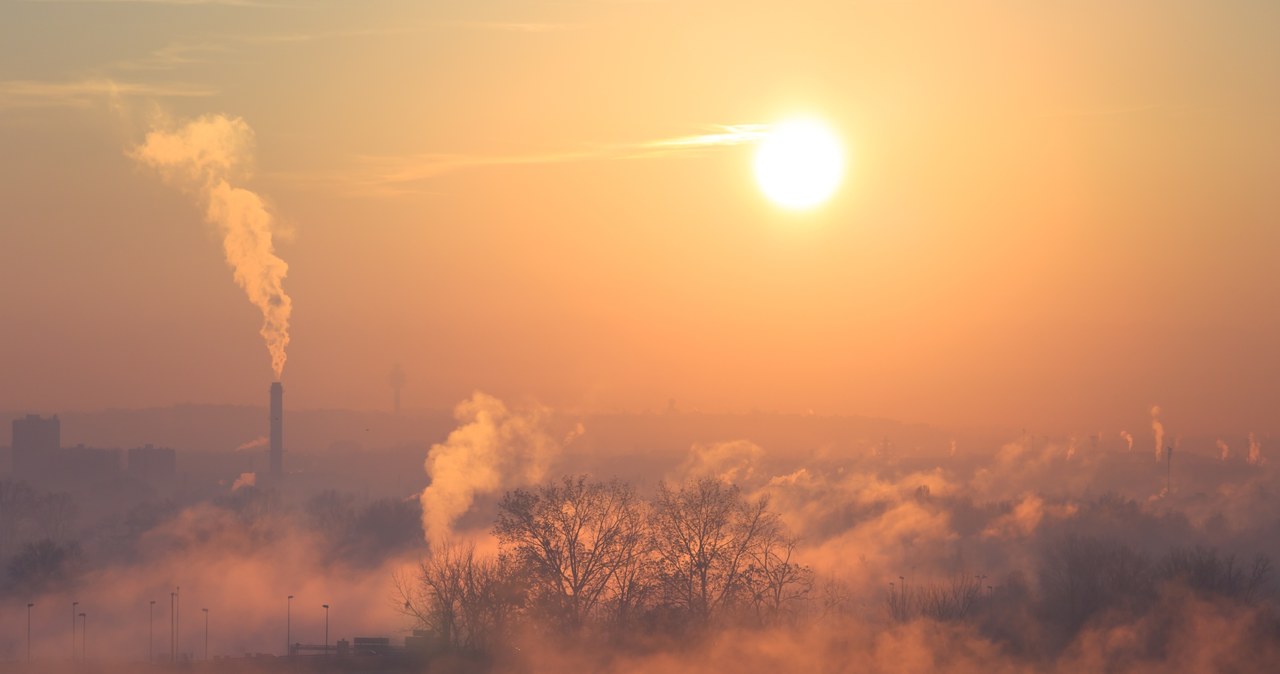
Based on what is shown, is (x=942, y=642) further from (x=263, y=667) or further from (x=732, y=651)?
(x=263, y=667)

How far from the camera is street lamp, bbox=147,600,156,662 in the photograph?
4915 inches

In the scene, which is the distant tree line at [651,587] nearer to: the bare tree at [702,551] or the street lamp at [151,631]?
the bare tree at [702,551]

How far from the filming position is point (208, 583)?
6348 inches

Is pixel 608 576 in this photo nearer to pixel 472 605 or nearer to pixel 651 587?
pixel 651 587

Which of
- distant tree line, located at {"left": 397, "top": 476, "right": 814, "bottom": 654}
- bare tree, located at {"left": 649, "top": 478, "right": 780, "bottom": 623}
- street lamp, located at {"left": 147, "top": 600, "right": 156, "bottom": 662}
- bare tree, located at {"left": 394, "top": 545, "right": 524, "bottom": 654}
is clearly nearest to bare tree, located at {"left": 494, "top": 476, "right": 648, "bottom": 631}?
distant tree line, located at {"left": 397, "top": 476, "right": 814, "bottom": 654}

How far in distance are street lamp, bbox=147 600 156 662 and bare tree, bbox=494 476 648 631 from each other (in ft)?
151

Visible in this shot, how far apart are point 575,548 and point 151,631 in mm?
64793

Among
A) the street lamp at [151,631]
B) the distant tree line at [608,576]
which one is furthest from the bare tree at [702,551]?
the street lamp at [151,631]

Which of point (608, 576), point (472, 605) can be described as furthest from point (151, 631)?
point (608, 576)

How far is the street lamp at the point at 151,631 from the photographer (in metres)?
125

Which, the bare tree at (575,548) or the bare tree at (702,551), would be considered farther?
the bare tree at (702,551)

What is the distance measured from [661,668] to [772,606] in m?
10.7

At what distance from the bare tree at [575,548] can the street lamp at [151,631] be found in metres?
46.1

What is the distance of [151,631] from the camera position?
136 m
